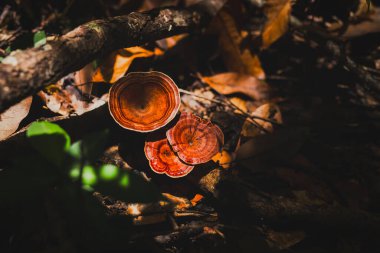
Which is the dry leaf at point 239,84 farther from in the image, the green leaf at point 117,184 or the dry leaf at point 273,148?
the green leaf at point 117,184

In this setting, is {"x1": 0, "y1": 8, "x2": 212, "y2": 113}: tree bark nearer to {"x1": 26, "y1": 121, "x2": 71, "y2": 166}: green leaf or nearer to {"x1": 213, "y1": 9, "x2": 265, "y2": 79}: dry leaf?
{"x1": 26, "y1": 121, "x2": 71, "y2": 166}: green leaf

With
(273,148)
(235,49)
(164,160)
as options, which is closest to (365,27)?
(235,49)

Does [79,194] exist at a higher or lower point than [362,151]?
higher

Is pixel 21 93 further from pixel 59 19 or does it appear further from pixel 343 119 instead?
pixel 343 119

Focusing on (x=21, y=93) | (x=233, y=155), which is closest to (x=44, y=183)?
(x=21, y=93)

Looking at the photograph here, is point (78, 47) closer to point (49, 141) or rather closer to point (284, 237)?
point (49, 141)

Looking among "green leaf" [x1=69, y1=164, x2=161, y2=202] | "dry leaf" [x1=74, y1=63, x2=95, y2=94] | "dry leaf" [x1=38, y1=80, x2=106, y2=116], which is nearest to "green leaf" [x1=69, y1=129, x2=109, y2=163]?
"green leaf" [x1=69, y1=164, x2=161, y2=202]
